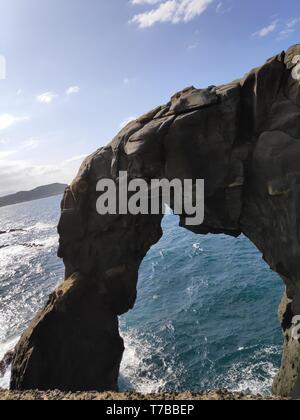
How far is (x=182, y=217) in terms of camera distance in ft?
76.8

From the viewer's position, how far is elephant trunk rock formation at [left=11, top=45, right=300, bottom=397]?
18.3 metres

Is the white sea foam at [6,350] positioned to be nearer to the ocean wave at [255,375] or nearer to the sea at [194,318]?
the sea at [194,318]

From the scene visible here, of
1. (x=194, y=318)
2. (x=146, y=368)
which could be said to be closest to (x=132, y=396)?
(x=146, y=368)

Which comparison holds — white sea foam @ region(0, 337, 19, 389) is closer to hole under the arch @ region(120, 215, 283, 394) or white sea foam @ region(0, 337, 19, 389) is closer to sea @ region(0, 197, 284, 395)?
sea @ region(0, 197, 284, 395)

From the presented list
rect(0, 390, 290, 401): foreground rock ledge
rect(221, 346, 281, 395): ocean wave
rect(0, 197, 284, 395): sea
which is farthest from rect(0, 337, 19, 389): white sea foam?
rect(221, 346, 281, 395): ocean wave

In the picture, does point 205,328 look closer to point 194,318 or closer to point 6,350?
point 194,318

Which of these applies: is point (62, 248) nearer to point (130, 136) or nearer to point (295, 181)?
point (130, 136)

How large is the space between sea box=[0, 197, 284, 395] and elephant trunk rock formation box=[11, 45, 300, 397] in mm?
4445

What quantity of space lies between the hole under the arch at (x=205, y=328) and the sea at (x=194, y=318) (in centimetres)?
8

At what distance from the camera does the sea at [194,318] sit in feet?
88.7

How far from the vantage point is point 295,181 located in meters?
17.5

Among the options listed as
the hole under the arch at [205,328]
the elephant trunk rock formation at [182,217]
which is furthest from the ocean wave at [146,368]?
the elephant trunk rock formation at [182,217]
